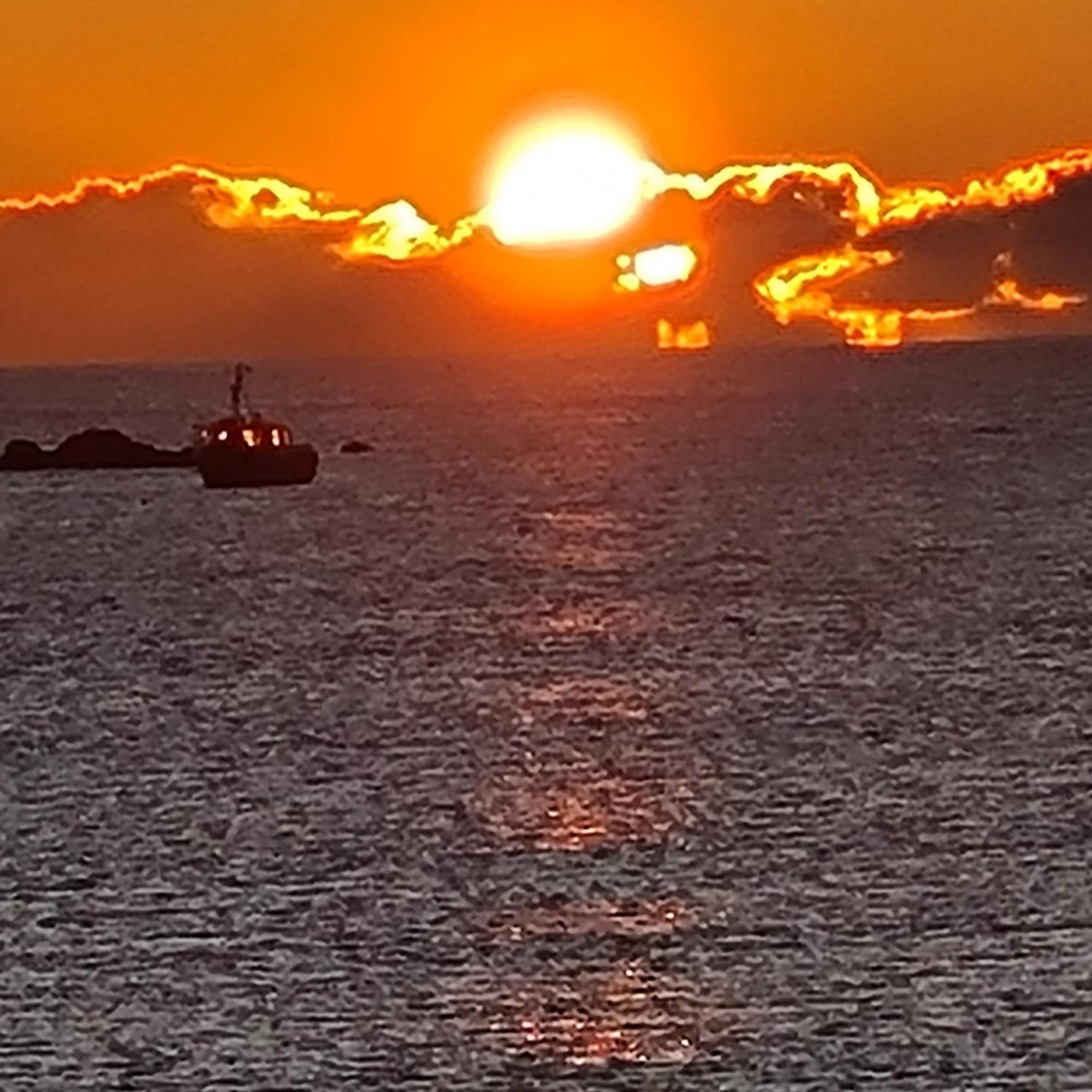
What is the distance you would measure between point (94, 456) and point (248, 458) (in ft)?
64.5

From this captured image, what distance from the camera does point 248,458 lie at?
90812 mm

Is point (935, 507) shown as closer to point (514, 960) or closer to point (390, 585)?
point (390, 585)

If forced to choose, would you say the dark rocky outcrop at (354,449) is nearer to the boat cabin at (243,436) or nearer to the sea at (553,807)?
the boat cabin at (243,436)

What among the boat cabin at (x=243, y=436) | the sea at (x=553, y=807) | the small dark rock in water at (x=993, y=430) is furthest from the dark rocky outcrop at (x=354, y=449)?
the sea at (x=553, y=807)

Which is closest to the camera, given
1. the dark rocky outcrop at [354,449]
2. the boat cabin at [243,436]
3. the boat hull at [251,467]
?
the boat hull at [251,467]

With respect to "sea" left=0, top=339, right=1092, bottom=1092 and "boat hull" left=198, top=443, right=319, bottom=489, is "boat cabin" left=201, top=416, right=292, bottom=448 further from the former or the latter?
"sea" left=0, top=339, right=1092, bottom=1092

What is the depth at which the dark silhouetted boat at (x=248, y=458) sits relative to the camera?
90.4m

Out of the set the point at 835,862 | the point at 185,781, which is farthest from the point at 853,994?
the point at 185,781

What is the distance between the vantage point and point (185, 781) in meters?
34.6

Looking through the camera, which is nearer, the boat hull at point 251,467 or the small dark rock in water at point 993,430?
the boat hull at point 251,467

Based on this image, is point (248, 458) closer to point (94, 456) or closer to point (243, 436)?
point (243, 436)

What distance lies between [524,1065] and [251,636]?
33682 mm

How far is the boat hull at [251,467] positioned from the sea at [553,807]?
10.6 m

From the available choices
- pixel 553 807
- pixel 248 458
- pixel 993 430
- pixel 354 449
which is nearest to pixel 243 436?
pixel 248 458
